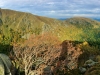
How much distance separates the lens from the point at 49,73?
3788 cm

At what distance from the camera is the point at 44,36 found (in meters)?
35.1

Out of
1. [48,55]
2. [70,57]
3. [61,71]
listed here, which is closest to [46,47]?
[48,55]

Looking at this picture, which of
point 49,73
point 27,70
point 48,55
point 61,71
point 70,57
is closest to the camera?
point 27,70

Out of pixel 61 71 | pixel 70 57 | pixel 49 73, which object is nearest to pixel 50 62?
pixel 49 73

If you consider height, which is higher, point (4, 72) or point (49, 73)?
point (4, 72)

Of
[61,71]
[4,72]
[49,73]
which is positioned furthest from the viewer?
[61,71]

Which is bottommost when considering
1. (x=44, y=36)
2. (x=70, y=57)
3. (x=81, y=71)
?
(x=81, y=71)

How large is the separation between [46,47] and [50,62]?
2.53 metres

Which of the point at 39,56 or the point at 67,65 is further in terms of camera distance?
the point at 67,65

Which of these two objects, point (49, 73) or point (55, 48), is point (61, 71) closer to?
point (49, 73)

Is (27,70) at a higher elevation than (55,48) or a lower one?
lower

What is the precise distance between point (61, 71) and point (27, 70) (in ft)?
35.4

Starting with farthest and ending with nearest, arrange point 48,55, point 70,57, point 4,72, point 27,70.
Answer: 1. point 70,57
2. point 48,55
3. point 27,70
4. point 4,72

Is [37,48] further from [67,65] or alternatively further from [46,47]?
[67,65]
